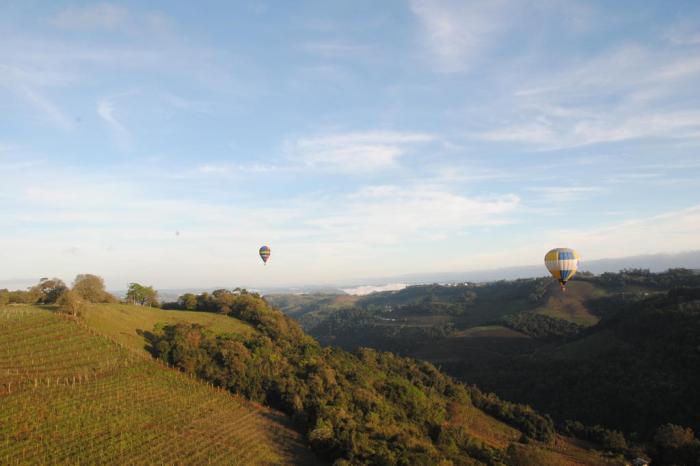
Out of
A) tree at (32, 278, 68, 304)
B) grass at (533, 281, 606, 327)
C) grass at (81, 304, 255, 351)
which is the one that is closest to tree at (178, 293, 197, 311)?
grass at (81, 304, 255, 351)

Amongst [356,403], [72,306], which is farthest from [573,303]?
[72,306]

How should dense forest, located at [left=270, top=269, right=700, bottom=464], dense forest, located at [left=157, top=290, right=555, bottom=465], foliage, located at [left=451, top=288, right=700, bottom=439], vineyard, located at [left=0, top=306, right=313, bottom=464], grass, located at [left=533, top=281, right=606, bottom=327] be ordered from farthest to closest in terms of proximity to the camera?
grass, located at [left=533, top=281, right=606, bottom=327] < foliage, located at [left=451, top=288, right=700, bottom=439] < dense forest, located at [left=270, top=269, right=700, bottom=464] < dense forest, located at [left=157, top=290, right=555, bottom=465] < vineyard, located at [left=0, top=306, right=313, bottom=464]

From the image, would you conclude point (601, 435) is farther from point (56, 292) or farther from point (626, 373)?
point (56, 292)

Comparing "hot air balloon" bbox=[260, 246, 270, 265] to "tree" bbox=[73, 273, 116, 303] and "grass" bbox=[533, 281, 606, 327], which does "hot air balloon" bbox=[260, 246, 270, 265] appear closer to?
"tree" bbox=[73, 273, 116, 303]

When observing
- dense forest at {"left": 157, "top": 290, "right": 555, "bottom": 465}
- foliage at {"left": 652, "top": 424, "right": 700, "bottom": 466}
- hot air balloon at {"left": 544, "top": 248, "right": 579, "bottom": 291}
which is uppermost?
hot air balloon at {"left": 544, "top": 248, "right": 579, "bottom": 291}

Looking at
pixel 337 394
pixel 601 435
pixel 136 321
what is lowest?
pixel 601 435

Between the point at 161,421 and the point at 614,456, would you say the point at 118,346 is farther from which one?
the point at 614,456

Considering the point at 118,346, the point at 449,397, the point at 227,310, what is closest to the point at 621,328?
the point at 449,397
